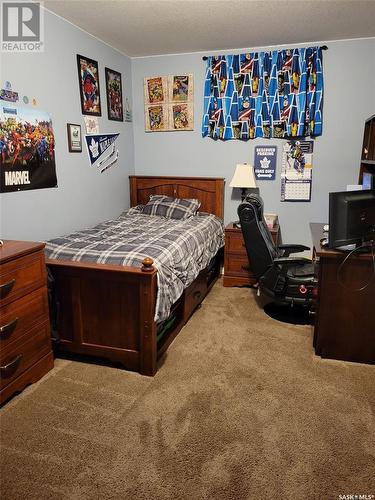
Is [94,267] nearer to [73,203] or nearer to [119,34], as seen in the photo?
[73,203]

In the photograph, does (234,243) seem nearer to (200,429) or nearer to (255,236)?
(255,236)

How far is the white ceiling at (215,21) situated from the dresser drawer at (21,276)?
198cm

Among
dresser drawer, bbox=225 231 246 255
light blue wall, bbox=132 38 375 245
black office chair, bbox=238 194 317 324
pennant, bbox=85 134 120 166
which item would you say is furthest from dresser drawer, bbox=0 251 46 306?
light blue wall, bbox=132 38 375 245

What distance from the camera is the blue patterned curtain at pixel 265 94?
12.1 ft

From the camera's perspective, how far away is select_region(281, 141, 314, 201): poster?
3.86m

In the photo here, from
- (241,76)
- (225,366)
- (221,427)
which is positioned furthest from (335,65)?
(221,427)

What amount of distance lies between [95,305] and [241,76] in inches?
114

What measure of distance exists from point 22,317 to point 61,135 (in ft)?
5.59

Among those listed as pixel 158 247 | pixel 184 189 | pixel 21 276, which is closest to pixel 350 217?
pixel 158 247

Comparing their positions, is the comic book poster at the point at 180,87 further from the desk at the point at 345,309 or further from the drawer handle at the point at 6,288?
the drawer handle at the point at 6,288

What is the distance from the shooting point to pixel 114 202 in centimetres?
408

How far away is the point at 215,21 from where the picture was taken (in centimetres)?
304

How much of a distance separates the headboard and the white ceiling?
53.8 inches

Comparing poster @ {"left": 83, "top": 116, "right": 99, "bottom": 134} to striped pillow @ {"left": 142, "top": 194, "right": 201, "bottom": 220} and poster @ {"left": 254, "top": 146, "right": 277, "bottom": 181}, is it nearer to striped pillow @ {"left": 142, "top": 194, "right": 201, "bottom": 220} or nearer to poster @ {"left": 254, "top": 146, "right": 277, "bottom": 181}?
striped pillow @ {"left": 142, "top": 194, "right": 201, "bottom": 220}
